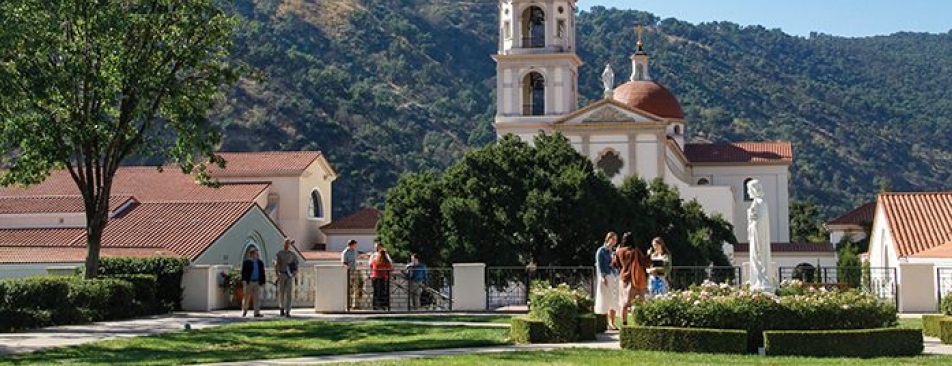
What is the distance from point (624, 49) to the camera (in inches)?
7766

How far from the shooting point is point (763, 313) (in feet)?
59.0

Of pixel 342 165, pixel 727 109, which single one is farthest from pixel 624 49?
pixel 342 165

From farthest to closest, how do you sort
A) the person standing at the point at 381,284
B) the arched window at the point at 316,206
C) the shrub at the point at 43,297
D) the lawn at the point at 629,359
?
1. the arched window at the point at 316,206
2. the person standing at the point at 381,284
3. the shrub at the point at 43,297
4. the lawn at the point at 629,359

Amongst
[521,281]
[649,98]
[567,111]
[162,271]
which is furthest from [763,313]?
[649,98]

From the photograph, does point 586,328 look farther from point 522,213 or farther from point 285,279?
point 522,213

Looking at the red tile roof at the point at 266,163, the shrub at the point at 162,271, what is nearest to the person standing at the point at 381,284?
the shrub at the point at 162,271

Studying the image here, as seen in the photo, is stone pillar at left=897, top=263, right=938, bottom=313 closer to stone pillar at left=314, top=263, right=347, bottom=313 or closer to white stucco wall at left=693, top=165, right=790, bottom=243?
stone pillar at left=314, top=263, right=347, bottom=313

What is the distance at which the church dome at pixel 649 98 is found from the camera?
77688 mm

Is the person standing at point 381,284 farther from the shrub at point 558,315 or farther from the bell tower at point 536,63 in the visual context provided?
the bell tower at point 536,63

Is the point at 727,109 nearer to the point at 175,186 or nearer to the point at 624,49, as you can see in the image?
the point at 624,49

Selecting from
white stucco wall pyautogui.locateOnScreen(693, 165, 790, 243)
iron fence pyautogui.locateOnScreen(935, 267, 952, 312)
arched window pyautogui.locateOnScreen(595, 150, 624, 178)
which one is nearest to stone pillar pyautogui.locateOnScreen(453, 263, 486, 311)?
iron fence pyautogui.locateOnScreen(935, 267, 952, 312)

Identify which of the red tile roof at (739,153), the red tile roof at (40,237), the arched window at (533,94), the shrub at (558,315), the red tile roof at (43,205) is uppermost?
the arched window at (533,94)

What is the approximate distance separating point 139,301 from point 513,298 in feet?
30.6

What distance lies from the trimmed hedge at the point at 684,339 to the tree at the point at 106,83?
46.9 feet
